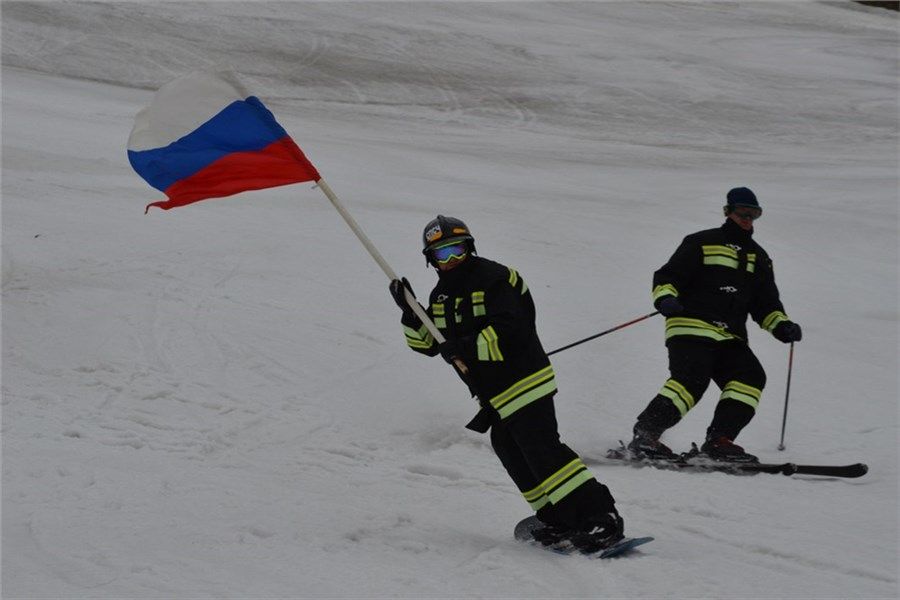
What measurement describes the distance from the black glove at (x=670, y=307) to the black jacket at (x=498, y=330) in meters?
1.48

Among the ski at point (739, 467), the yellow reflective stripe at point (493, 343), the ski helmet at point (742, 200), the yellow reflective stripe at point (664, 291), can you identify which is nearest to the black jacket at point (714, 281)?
the yellow reflective stripe at point (664, 291)

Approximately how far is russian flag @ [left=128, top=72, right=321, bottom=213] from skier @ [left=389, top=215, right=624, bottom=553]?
1.10 m

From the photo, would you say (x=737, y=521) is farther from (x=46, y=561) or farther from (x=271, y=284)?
(x=271, y=284)

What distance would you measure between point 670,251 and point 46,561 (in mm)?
8153

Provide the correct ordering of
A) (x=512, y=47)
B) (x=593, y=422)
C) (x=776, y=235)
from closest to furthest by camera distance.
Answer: (x=593, y=422) < (x=776, y=235) < (x=512, y=47)

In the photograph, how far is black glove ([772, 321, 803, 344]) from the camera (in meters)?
6.59

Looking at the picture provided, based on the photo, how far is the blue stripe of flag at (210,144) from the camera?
5688 millimetres

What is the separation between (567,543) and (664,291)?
2.01m

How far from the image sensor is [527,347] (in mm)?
4992

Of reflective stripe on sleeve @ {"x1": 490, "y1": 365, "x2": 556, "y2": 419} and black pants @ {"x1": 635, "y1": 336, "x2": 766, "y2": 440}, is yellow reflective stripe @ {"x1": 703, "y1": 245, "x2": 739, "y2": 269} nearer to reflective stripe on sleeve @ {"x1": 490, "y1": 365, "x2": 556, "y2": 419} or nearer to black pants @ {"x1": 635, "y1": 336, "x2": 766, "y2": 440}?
black pants @ {"x1": 635, "y1": 336, "x2": 766, "y2": 440}

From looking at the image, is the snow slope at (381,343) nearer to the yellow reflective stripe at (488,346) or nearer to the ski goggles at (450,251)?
the yellow reflective stripe at (488,346)

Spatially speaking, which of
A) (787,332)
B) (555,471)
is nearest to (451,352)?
(555,471)

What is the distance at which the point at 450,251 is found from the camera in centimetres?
495

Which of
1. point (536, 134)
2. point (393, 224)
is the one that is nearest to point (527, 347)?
point (393, 224)
